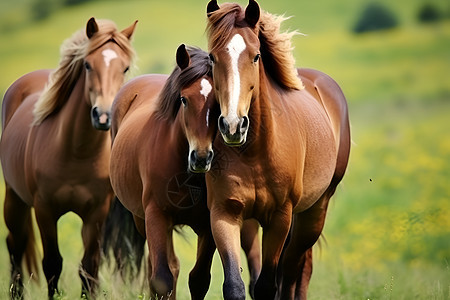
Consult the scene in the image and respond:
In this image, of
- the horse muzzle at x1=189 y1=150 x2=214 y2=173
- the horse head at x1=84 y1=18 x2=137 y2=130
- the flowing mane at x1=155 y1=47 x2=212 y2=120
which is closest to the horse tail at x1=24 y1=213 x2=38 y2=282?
the horse head at x1=84 y1=18 x2=137 y2=130

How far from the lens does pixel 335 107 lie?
7176mm

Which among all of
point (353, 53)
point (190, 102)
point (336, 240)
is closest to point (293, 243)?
point (190, 102)

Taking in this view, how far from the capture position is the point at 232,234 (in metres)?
5.09

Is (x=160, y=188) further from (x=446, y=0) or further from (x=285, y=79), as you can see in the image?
(x=446, y=0)

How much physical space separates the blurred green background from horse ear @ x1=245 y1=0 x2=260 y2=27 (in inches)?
91.4

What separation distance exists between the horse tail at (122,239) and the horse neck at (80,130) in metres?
0.80

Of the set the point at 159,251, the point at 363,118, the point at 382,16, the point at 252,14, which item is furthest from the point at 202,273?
→ the point at 382,16

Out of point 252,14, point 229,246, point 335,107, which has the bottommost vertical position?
point 335,107

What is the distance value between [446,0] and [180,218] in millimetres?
34456

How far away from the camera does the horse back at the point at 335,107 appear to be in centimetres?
702

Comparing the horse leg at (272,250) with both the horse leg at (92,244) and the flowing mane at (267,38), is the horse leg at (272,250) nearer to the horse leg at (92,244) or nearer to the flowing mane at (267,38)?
the flowing mane at (267,38)

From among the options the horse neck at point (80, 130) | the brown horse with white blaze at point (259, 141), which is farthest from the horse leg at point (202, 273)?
the horse neck at point (80, 130)

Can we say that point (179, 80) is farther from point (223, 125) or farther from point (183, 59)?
point (223, 125)

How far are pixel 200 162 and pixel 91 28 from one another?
9.66 ft
